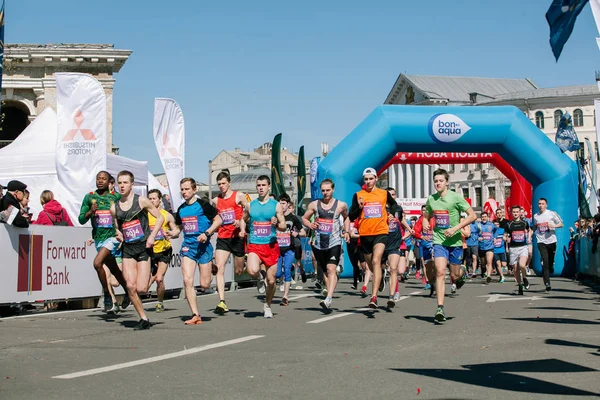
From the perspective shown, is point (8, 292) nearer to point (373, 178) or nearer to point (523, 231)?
point (373, 178)

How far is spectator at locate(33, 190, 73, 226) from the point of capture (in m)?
15.1

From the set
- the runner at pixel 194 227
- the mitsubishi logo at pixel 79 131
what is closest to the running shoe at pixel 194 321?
the runner at pixel 194 227

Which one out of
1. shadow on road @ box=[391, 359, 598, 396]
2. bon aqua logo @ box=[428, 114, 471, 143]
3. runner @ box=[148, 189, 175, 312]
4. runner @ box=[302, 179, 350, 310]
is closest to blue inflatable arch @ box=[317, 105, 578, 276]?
bon aqua logo @ box=[428, 114, 471, 143]

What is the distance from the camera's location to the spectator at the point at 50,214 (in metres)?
15.1

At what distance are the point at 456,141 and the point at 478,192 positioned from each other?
2552 inches

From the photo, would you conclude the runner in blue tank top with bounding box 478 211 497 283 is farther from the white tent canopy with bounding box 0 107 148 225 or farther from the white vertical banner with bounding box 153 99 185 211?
the white tent canopy with bounding box 0 107 148 225

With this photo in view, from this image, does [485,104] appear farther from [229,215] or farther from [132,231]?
[132,231]

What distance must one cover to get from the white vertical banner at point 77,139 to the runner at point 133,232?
20.7 ft

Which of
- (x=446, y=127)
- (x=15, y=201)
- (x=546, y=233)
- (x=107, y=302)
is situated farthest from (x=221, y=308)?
(x=446, y=127)

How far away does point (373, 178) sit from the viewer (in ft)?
42.2

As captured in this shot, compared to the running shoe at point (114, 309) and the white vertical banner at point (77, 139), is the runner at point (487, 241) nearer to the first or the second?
the white vertical banner at point (77, 139)

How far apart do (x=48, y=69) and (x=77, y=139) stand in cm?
2979

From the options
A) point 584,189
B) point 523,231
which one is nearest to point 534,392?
point 523,231

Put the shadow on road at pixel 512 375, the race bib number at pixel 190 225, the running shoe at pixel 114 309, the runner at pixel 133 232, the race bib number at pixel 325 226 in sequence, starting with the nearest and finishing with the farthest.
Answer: the shadow on road at pixel 512 375 → the runner at pixel 133 232 → the race bib number at pixel 190 225 → the running shoe at pixel 114 309 → the race bib number at pixel 325 226
